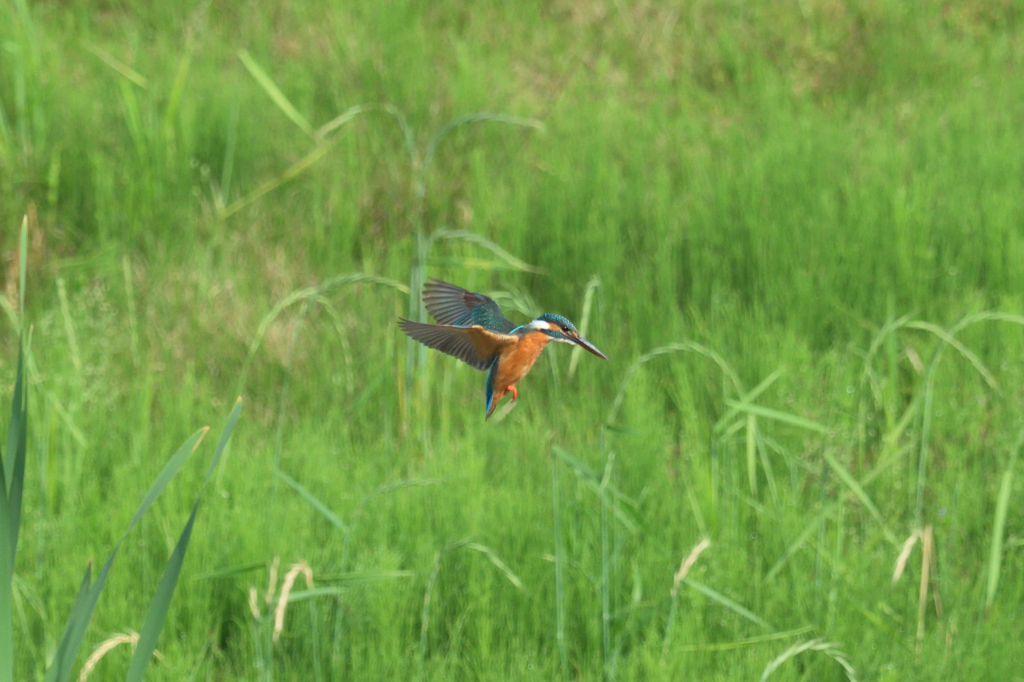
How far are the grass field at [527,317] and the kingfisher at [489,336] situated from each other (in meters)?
0.46

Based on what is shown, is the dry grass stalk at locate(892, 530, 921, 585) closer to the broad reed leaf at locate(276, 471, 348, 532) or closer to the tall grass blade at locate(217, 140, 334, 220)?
the broad reed leaf at locate(276, 471, 348, 532)

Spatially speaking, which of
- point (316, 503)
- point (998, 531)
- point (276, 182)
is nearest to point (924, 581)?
point (998, 531)

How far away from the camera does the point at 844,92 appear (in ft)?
18.4

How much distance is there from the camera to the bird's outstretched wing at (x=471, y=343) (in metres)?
0.80

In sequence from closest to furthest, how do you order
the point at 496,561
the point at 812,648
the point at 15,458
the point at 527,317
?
the point at 15,458 < the point at 496,561 < the point at 812,648 < the point at 527,317

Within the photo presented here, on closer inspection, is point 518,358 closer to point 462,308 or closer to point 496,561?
point 462,308

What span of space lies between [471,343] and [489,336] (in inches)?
0.6

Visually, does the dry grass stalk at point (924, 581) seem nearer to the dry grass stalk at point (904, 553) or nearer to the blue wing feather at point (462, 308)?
the dry grass stalk at point (904, 553)

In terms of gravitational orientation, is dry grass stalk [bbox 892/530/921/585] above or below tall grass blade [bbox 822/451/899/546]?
below

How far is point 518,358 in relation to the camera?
0.85 meters

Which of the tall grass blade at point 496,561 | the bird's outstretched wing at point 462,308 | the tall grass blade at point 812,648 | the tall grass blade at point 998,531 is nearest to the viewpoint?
the bird's outstretched wing at point 462,308

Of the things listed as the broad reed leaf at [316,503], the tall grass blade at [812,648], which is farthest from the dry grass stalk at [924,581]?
the broad reed leaf at [316,503]

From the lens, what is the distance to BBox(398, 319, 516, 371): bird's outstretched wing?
2.63ft

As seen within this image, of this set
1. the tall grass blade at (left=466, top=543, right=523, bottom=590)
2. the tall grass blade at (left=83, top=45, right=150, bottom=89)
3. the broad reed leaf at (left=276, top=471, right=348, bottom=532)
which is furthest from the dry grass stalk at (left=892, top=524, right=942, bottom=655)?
the tall grass blade at (left=83, top=45, right=150, bottom=89)
